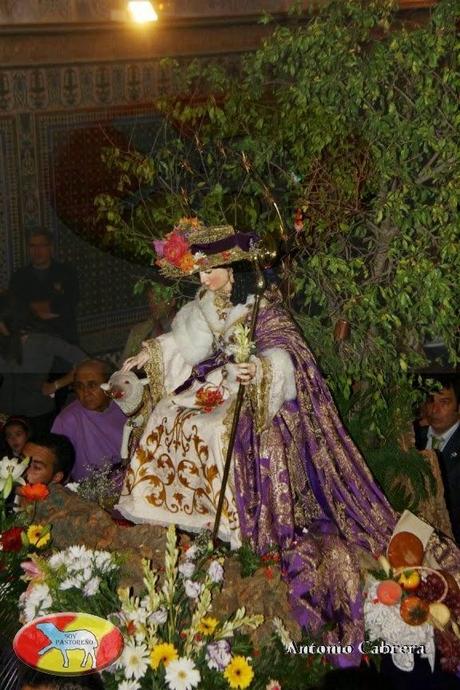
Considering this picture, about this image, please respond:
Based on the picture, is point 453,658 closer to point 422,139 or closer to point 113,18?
point 422,139

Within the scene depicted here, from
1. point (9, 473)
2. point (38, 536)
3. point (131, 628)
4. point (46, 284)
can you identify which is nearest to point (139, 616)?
point (131, 628)

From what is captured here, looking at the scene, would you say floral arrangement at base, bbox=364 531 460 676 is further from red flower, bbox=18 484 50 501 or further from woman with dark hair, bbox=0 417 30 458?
woman with dark hair, bbox=0 417 30 458

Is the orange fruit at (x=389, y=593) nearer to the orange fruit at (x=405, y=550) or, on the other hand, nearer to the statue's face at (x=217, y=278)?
the orange fruit at (x=405, y=550)

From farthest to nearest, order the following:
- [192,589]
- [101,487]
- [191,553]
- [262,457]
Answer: [101,487]
[262,457]
[191,553]
[192,589]

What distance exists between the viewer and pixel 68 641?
5359mm

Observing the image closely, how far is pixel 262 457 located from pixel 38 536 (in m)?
1.19

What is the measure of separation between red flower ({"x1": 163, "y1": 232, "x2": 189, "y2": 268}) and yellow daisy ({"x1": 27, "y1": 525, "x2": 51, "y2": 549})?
58.4 inches

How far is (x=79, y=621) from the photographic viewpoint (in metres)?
5.51

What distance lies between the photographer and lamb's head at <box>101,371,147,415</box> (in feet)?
22.4

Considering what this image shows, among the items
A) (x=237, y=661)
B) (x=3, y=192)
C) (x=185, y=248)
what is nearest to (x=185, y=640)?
(x=237, y=661)

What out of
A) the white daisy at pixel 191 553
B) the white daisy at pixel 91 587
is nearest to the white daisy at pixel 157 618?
the white daisy at pixel 91 587

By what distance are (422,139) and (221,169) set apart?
4.29 feet

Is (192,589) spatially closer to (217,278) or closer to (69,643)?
(69,643)

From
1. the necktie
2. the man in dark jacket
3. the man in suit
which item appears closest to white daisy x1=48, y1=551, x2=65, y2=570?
the man in suit
